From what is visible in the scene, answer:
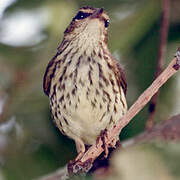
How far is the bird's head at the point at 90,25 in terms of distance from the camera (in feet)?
10.4

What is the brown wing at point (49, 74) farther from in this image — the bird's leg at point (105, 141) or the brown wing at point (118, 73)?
the bird's leg at point (105, 141)

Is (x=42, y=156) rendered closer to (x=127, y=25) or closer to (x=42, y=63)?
(x=42, y=63)

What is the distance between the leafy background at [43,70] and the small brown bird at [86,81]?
20 centimetres

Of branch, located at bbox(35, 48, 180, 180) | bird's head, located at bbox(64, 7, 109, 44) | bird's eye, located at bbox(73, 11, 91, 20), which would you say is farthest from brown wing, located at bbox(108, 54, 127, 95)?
branch, located at bbox(35, 48, 180, 180)

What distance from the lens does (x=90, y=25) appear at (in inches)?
128

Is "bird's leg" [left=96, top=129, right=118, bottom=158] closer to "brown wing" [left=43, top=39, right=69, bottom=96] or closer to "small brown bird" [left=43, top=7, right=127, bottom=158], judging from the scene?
"small brown bird" [left=43, top=7, right=127, bottom=158]

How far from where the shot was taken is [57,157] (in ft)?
13.0

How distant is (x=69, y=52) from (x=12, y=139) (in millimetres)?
1051

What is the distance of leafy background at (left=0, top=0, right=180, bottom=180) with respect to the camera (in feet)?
11.7

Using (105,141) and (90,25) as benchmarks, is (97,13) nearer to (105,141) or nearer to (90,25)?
(90,25)

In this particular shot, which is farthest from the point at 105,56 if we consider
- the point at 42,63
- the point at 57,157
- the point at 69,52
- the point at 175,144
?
the point at 175,144

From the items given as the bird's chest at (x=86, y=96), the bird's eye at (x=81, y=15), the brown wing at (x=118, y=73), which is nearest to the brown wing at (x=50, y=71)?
the bird's chest at (x=86, y=96)

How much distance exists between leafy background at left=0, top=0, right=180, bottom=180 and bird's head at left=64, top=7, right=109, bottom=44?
202mm

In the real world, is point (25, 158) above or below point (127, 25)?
below
